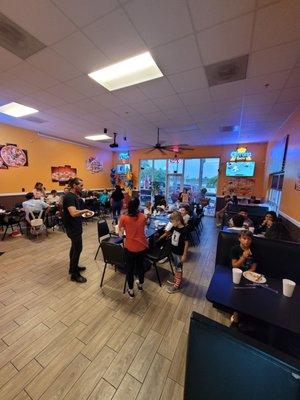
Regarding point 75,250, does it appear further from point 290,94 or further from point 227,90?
point 290,94

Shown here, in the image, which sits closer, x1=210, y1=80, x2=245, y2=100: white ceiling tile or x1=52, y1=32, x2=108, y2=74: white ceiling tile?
x1=52, y1=32, x2=108, y2=74: white ceiling tile

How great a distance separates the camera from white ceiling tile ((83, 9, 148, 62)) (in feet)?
6.19

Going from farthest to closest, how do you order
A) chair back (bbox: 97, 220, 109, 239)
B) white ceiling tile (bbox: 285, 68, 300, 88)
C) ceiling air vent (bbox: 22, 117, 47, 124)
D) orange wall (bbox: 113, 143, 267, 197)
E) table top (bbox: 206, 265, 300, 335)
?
orange wall (bbox: 113, 143, 267, 197) → ceiling air vent (bbox: 22, 117, 47, 124) → chair back (bbox: 97, 220, 109, 239) → white ceiling tile (bbox: 285, 68, 300, 88) → table top (bbox: 206, 265, 300, 335)

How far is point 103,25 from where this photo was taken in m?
1.95

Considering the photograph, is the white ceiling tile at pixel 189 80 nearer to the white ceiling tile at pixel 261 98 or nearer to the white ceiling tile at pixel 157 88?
the white ceiling tile at pixel 157 88

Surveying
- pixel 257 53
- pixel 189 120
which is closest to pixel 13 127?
pixel 189 120

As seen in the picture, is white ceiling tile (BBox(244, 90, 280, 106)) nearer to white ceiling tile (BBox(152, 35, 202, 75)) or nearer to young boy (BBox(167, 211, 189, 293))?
white ceiling tile (BBox(152, 35, 202, 75))

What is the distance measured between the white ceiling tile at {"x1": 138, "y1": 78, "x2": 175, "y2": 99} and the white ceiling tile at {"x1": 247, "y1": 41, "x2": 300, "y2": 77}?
125 centimetres

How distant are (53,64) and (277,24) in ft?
9.27

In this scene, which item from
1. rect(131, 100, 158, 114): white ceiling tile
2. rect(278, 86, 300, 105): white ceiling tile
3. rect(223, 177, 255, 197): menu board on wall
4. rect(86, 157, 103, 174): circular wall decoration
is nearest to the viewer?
rect(278, 86, 300, 105): white ceiling tile

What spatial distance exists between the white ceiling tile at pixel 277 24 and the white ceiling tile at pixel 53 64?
2421 mm

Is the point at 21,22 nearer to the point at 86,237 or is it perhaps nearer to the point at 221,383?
the point at 221,383

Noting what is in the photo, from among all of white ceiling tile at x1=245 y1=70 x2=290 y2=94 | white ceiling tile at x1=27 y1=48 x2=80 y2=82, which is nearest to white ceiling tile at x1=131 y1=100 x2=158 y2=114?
white ceiling tile at x1=27 y1=48 x2=80 y2=82

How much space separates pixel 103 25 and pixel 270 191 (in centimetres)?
677
